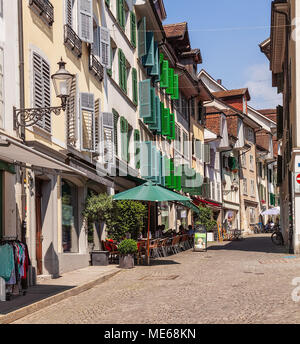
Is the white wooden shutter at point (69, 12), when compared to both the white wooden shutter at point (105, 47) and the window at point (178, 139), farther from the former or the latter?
the window at point (178, 139)

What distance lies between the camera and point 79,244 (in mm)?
17859

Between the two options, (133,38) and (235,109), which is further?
(235,109)

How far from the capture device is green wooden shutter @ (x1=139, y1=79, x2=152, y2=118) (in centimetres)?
2644

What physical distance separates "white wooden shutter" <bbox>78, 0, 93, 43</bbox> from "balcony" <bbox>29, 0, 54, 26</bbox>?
2.48 m

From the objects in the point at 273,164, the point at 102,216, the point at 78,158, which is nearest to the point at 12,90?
the point at 78,158

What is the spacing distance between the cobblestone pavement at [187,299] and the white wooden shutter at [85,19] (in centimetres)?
675

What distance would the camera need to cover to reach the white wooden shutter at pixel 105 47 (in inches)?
793

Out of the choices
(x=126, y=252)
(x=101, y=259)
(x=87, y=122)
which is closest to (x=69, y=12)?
(x=87, y=122)

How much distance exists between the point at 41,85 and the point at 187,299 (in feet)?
20.7

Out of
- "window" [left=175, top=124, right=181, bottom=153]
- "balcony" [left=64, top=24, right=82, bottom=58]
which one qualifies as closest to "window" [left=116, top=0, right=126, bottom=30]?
"balcony" [left=64, top=24, right=82, bottom=58]

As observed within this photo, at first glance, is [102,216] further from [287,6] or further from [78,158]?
[287,6]

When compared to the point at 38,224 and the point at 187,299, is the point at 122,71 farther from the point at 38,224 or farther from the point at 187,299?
the point at 187,299

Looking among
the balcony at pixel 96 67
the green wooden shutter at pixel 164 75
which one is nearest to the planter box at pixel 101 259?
the balcony at pixel 96 67

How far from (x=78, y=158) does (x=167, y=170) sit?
47.7ft
